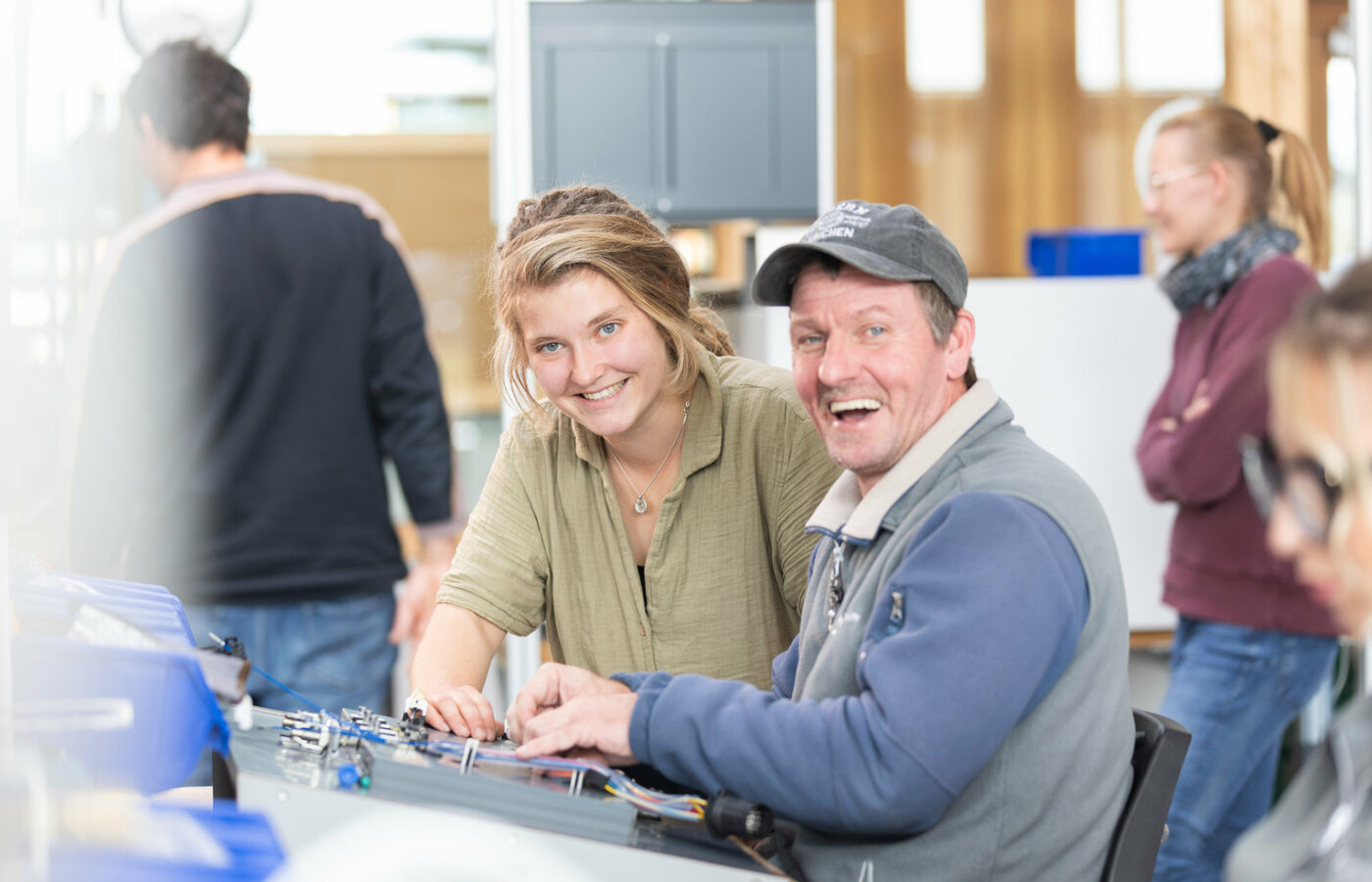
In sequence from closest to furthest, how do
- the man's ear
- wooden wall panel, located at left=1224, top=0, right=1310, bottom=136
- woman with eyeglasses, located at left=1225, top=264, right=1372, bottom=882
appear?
woman with eyeglasses, located at left=1225, top=264, right=1372, bottom=882
the man's ear
wooden wall panel, located at left=1224, top=0, right=1310, bottom=136

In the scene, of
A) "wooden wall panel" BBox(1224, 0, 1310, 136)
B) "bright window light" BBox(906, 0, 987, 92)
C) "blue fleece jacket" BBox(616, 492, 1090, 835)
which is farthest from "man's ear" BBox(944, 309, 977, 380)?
"bright window light" BBox(906, 0, 987, 92)

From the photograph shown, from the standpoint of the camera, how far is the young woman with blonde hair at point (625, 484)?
153 cm

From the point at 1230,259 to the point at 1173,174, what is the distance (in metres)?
0.22

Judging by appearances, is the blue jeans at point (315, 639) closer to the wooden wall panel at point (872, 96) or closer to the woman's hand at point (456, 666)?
the woman's hand at point (456, 666)

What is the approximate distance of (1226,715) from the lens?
2.19m

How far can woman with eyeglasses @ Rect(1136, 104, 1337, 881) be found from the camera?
2.19 metres

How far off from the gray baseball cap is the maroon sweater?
113cm

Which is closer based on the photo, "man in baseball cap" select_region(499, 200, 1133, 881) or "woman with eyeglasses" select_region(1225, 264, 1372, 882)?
"woman with eyeglasses" select_region(1225, 264, 1372, 882)

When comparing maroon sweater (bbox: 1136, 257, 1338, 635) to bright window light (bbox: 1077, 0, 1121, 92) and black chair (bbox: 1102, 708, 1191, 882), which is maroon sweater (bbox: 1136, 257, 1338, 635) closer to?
black chair (bbox: 1102, 708, 1191, 882)

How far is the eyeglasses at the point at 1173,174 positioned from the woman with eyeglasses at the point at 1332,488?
1763 mm

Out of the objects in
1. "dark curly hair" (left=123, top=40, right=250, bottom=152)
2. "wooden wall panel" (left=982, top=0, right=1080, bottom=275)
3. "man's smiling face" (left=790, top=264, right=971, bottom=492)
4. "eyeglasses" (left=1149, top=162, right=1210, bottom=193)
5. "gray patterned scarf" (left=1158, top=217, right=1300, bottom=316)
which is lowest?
"man's smiling face" (left=790, top=264, right=971, bottom=492)

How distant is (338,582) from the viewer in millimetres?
2465

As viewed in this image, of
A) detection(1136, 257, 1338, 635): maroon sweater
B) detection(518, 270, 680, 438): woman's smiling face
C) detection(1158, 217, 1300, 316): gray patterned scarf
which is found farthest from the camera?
detection(1158, 217, 1300, 316): gray patterned scarf

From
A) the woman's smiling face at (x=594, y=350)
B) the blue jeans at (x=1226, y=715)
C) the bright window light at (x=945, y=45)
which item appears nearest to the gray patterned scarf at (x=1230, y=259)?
the blue jeans at (x=1226, y=715)
